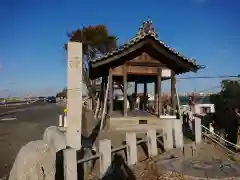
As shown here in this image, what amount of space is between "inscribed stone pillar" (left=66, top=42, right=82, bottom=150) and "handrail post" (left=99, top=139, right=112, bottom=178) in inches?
26.0

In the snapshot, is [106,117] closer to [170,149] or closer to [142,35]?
[142,35]

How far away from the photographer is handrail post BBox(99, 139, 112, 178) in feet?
21.8

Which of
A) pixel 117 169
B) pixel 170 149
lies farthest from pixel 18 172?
pixel 170 149

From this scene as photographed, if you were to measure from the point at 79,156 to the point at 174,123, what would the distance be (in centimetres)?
357

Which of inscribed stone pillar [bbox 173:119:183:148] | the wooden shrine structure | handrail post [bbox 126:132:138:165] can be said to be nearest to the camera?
handrail post [bbox 126:132:138:165]

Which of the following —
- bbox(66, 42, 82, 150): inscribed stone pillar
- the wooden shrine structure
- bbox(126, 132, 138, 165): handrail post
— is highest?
the wooden shrine structure

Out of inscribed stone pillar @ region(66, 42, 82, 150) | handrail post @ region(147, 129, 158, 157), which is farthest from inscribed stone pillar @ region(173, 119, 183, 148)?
inscribed stone pillar @ region(66, 42, 82, 150)

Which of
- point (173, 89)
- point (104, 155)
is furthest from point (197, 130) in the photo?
point (104, 155)

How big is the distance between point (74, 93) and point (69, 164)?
196cm

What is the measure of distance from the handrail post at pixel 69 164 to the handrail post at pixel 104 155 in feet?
4.07

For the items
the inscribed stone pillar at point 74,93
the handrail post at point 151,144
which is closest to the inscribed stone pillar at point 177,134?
the handrail post at point 151,144

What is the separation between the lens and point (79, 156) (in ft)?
23.7

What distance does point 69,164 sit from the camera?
5.38m

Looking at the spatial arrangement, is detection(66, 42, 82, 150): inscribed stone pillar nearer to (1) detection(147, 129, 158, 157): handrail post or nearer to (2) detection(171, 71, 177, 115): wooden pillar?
(1) detection(147, 129, 158, 157): handrail post
